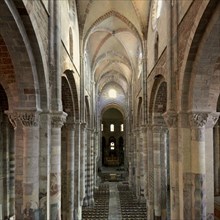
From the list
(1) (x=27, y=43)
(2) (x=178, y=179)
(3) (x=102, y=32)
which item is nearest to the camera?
(1) (x=27, y=43)

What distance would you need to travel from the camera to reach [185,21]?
30.7 ft

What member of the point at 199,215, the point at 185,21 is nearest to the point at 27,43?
the point at 185,21

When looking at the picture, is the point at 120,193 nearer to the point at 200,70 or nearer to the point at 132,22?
the point at 132,22

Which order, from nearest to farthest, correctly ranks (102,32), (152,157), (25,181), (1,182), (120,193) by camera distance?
(25,181)
(1,182)
(152,157)
(102,32)
(120,193)

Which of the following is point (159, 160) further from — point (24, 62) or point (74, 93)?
point (24, 62)

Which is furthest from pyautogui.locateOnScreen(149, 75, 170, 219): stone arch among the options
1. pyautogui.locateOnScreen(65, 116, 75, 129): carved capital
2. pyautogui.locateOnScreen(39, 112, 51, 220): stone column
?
pyautogui.locateOnScreen(39, 112, 51, 220): stone column

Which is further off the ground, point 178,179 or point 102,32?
point 102,32

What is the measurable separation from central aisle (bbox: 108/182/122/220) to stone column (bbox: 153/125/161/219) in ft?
14.0

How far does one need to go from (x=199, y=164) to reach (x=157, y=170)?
305 inches

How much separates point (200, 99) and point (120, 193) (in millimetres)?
21687

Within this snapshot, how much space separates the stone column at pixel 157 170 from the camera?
16734 mm

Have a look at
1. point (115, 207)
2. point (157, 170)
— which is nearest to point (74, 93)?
point (157, 170)

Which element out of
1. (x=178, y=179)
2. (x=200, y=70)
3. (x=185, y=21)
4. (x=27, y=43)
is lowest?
(x=178, y=179)

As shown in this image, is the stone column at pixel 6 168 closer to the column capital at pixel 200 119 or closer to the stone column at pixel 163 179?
the stone column at pixel 163 179
